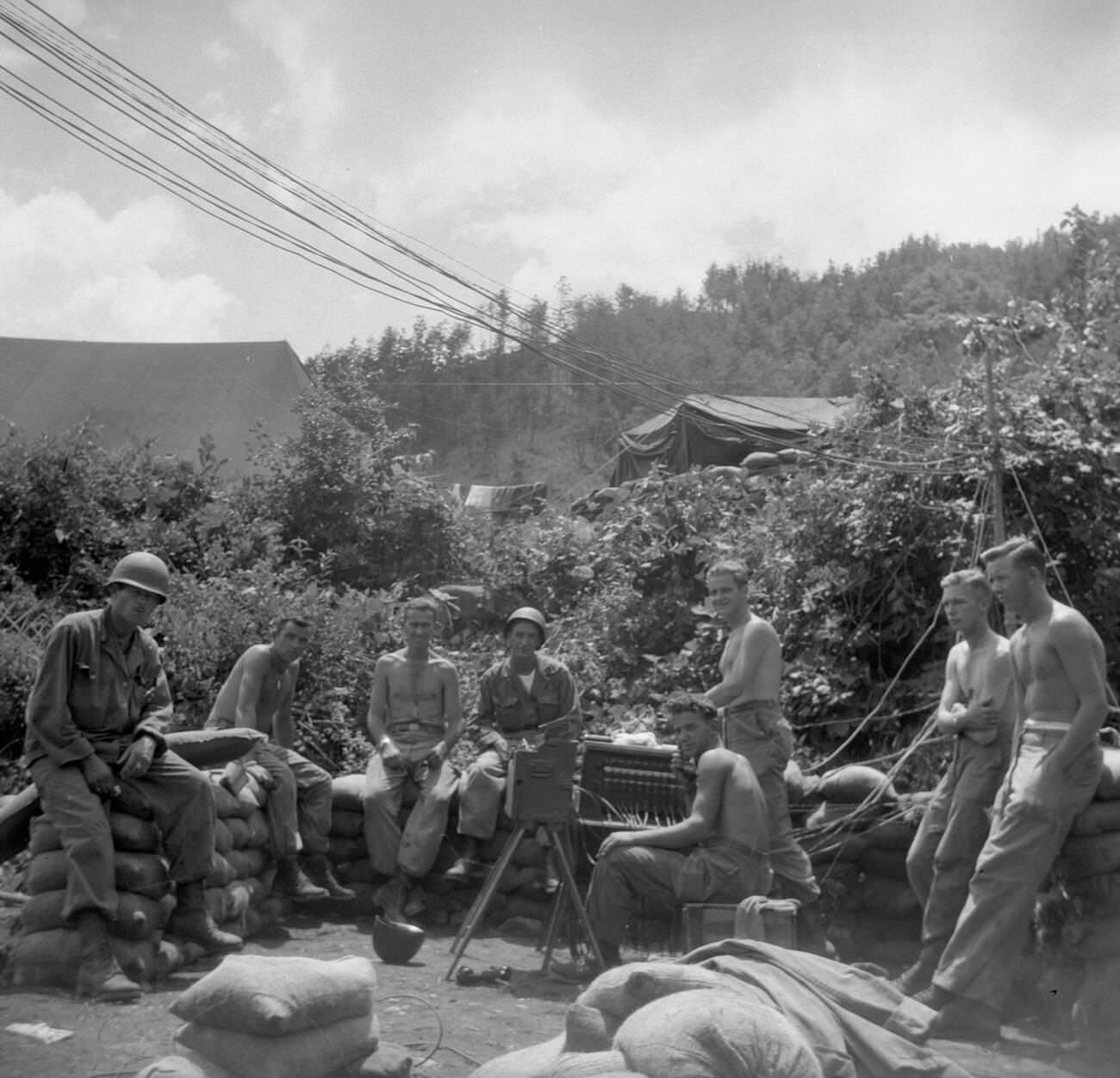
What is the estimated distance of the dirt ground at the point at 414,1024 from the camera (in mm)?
4562

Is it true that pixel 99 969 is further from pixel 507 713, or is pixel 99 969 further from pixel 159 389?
pixel 159 389

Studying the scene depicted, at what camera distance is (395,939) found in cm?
623

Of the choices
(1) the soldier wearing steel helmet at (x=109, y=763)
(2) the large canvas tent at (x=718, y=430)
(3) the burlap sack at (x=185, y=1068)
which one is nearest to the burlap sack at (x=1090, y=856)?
(3) the burlap sack at (x=185, y=1068)

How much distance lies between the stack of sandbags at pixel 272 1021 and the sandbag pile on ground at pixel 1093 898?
2.94 meters

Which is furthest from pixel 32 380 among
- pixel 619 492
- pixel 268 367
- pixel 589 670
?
pixel 589 670

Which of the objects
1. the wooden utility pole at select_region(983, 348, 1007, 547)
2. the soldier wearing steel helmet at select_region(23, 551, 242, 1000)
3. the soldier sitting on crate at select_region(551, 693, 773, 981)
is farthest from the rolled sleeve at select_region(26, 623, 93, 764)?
the wooden utility pole at select_region(983, 348, 1007, 547)

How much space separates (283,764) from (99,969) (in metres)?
2.18

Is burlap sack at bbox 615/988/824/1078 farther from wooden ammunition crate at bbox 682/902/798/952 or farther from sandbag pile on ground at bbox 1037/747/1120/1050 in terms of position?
sandbag pile on ground at bbox 1037/747/1120/1050

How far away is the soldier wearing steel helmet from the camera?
216 inches

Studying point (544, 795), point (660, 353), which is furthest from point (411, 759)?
point (660, 353)

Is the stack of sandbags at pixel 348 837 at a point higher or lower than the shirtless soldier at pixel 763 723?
→ lower

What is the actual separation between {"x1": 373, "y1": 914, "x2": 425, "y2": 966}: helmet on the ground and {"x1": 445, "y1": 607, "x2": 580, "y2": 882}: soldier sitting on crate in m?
1.24

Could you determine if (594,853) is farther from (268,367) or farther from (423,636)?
(268,367)

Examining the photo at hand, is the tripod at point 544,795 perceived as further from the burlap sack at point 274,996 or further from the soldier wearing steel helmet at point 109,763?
the burlap sack at point 274,996
